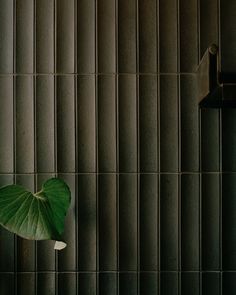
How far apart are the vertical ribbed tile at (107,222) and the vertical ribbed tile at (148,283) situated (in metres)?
0.17

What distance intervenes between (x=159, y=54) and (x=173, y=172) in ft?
2.20

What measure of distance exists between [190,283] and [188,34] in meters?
Result: 1.40

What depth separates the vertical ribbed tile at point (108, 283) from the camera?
222 centimetres

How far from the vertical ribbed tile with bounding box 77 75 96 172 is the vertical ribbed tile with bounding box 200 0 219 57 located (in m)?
0.66

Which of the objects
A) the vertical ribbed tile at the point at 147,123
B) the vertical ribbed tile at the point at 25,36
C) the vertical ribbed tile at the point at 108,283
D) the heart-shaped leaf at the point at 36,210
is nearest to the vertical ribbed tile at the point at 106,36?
Result: the vertical ribbed tile at the point at 147,123

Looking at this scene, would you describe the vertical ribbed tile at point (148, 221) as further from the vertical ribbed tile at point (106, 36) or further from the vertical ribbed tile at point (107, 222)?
the vertical ribbed tile at point (106, 36)

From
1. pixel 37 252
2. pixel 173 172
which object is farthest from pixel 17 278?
pixel 173 172

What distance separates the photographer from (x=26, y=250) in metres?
2.22

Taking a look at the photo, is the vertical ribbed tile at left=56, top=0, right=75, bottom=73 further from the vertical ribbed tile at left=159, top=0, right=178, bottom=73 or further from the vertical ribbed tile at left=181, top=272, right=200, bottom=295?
the vertical ribbed tile at left=181, top=272, right=200, bottom=295

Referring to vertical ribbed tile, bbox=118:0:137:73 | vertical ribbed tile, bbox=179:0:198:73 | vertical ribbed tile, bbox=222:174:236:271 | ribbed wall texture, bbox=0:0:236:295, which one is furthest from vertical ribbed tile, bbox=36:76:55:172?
vertical ribbed tile, bbox=222:174:236:271

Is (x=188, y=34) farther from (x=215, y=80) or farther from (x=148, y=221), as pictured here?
(x=148, y=221)

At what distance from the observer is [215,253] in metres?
2.21

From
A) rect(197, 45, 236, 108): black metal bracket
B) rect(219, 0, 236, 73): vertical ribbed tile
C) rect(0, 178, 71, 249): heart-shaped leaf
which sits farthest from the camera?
rect(219, 0, 236, 73): vertical ribbed tile

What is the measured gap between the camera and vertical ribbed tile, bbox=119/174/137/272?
2.22 meters
